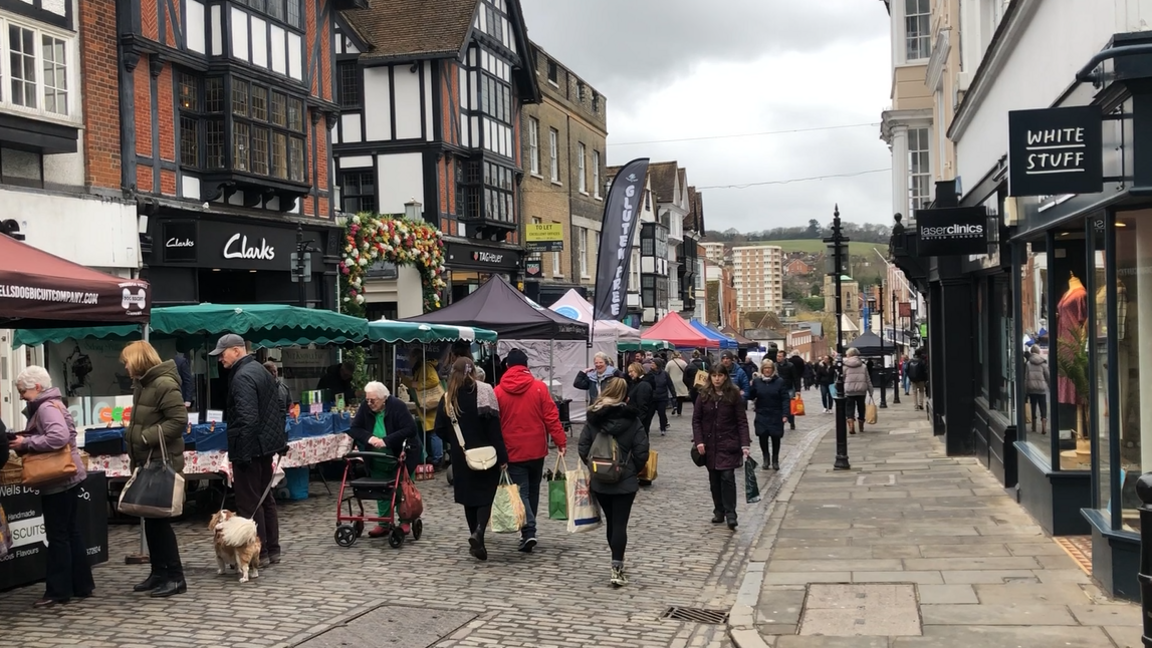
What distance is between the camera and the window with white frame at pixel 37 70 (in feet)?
53.6

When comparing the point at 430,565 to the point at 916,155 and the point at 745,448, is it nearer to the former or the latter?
the point at 745,448

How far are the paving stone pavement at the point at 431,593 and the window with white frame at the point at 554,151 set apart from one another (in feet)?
105

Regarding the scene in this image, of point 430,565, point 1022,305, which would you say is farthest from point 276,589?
point 1022,305

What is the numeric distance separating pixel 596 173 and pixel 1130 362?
138ft

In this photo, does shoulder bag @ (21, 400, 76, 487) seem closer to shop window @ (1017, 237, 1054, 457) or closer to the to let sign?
the to let sign

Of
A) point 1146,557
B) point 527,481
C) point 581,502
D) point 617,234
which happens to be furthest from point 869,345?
point 1146,557

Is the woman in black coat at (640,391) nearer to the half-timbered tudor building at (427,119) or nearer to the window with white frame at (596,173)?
the half-timbered tudor building at (427,119)

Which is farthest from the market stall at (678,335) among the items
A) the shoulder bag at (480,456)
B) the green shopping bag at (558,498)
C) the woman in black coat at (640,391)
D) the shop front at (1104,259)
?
the shop front at (1104,259)

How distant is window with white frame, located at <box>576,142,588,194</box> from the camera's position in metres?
46.7

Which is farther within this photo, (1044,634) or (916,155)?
(916,155)

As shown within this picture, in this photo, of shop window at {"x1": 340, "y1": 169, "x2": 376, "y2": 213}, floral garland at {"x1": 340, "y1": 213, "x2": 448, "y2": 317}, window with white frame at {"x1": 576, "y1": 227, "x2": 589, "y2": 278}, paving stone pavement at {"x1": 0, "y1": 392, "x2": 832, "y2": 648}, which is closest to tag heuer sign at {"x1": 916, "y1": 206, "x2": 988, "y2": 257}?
paving stone pavement at {"x1": 0, "y1": 392, "x2": 832, "y2": 648}

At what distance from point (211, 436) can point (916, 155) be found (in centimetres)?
1815

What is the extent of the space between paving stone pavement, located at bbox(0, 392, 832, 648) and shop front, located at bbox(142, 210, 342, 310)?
8.68 m

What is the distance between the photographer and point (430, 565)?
968 cm
